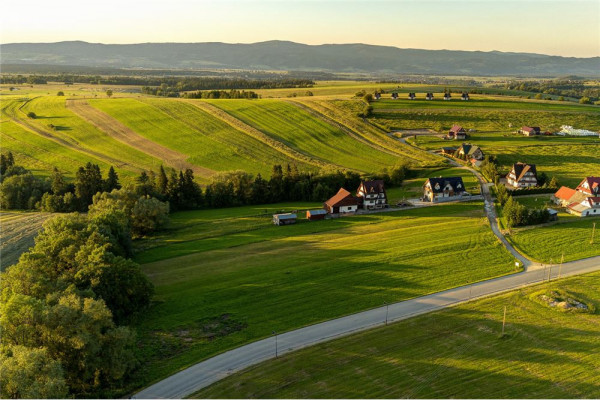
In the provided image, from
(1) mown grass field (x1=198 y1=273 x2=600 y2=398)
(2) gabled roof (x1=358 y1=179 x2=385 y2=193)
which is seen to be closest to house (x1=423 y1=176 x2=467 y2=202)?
(2) gabled roof (x1=358 y1=179 x2=385 y2=193)

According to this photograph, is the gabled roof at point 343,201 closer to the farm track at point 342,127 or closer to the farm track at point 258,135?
the farm track at point 258,135

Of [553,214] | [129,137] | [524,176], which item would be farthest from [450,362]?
[129,137]

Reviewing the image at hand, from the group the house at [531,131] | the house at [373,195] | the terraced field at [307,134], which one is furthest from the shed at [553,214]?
the house at [531,131]

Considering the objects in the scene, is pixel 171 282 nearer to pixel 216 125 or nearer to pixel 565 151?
pixel 216 125

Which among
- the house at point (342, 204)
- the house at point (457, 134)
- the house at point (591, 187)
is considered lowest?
the house at point (342, 204)

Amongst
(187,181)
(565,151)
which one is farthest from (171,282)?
(565,151)

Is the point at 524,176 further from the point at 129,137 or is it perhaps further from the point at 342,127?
the point at 129,137

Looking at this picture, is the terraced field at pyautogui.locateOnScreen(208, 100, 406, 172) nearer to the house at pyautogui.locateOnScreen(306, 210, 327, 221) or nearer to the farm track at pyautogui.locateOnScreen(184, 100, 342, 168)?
the farm track at pyautogui.locateOnScreen(184, 100, 342, 168)
